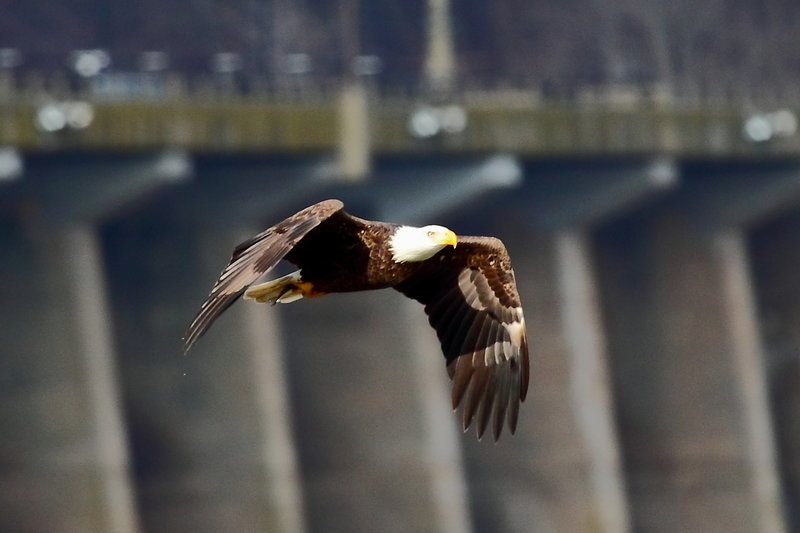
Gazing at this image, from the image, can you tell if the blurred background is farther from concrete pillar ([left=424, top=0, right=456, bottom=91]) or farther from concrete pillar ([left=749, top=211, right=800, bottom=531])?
concrete pillar ([left=424, top=0, right=456, bottom=91])

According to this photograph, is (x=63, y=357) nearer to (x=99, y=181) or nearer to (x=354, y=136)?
(x=99, y=181)

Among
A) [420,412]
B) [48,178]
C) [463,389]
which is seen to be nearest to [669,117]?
[420,412]

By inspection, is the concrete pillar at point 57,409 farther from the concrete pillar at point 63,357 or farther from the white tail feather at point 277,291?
the white tail feather at point 277,291

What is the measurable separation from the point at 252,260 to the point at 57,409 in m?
20.9

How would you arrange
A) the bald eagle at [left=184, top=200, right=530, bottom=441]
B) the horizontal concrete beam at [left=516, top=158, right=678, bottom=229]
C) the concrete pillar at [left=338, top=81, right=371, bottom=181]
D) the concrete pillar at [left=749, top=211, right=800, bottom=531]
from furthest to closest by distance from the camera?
the concrete pillar at [left=749, top=211, right=800, bottom=531]
the horizontal concrete beam at [left=516, top=158, right=678, bottom=229]
the concrete pillar at [left=338, top=81, right=371, bottom=181]
the bald eagle at [left=184, top=200, right=530, bottom=441]

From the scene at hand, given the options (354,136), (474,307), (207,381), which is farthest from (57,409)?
(474,307)

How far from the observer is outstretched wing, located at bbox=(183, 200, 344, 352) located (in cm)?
1850

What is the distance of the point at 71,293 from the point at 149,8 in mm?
23461

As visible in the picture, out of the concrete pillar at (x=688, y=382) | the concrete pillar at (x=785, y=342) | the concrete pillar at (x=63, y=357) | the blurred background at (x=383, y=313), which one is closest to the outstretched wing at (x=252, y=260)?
the blurred background at (x=383, y=313)

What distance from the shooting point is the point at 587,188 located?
4822 cm

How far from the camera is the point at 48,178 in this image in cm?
4038

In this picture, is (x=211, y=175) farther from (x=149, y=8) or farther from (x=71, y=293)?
(x=149, y=8)

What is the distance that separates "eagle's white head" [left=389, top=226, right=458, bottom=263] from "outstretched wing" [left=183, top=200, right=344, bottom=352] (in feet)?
3.20

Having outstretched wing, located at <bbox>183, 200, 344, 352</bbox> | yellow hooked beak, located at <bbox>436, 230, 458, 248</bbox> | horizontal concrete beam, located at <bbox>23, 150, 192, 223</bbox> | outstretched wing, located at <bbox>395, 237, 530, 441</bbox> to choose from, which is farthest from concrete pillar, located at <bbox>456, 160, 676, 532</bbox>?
outstretched wing, located at <bbox>183, 200, 344, 352</bbox>
